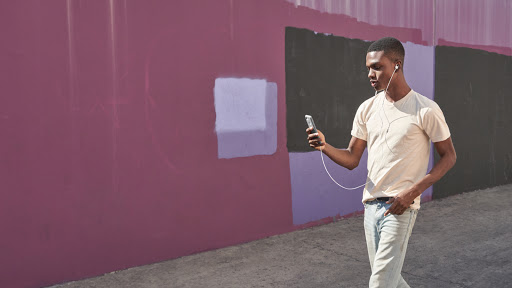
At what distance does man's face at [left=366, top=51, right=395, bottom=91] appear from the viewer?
271 cm

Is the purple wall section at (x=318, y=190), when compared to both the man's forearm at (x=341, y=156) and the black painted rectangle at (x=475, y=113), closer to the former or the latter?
the black painted rectangle at (x=475, y=113)

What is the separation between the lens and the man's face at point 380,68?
8.89 ft

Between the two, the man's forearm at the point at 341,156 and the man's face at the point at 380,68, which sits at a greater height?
the man's face at the point at 380,68

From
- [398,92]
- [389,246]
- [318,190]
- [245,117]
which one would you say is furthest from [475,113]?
[389,246]

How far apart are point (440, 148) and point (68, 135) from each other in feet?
9.77

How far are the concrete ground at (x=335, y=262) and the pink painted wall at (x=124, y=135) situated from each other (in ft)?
0.80

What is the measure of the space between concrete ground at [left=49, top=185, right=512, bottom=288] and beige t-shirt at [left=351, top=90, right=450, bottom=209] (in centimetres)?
167

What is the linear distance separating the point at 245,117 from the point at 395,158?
271cm

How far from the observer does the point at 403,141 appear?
2.65 m

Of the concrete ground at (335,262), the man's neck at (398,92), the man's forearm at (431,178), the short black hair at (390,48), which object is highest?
the short black hair at (390,48)

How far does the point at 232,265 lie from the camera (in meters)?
4.57

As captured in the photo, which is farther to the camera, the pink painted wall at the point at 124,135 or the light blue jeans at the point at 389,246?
the pink painted wall at the point at 124,135

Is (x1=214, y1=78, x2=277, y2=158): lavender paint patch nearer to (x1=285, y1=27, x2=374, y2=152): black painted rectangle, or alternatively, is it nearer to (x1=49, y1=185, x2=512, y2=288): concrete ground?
(x1=285, y1=27, x2=374, y2=152): black painted rectangle

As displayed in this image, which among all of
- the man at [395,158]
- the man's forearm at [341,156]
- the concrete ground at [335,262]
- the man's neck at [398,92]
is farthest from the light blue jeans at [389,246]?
the concrete ground at [335,262]
